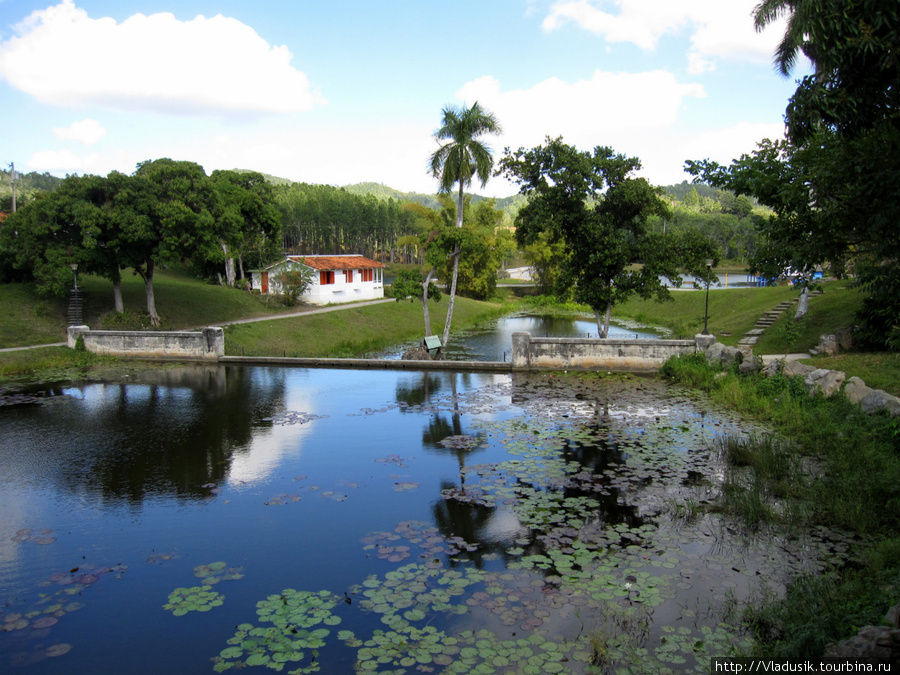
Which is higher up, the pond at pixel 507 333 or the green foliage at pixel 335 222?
the green foliage at pixel 335 222

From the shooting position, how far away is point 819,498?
9789 millimetres

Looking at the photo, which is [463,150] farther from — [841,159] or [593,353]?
[841,159]

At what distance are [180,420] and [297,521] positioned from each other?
7884 millimetres

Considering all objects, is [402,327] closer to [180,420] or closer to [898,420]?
[180,420]

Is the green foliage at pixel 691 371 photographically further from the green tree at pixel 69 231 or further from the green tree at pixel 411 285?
the green tree at pixel 69 231

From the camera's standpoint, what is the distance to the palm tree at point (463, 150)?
28297 millimetres

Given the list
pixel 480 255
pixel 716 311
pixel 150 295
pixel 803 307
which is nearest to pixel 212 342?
pixel 150 295

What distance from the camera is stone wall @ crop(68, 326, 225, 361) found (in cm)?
2505

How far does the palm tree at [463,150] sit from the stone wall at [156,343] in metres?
12.0

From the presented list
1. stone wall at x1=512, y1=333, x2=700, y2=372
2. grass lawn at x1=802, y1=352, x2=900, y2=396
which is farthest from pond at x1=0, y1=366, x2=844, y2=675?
stone wall at x1=512, y1=333, x2=700, y2=372

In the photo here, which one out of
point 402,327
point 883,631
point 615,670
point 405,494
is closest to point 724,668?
point 615,670

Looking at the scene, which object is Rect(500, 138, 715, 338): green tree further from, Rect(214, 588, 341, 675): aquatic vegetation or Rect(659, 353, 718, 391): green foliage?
Rect(214, 588, 341, 675): aquatic vegetation

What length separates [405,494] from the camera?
1066 cm

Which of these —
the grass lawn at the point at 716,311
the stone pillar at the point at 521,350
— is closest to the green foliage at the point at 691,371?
the stone pillar at the point at 521,350
